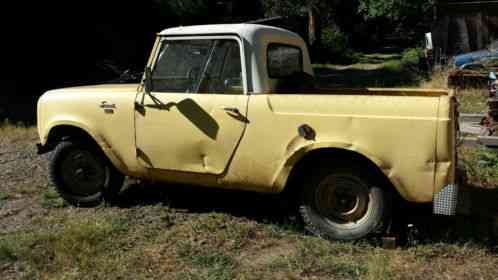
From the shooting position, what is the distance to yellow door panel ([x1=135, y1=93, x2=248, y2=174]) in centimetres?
461

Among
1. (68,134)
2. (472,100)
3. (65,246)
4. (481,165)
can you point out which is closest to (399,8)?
(472,100)

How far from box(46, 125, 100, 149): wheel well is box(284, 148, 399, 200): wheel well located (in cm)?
219

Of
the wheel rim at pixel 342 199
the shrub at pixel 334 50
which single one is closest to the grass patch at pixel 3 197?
the wheel rim at pixel 342 199

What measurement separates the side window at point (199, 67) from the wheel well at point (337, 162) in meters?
0.83

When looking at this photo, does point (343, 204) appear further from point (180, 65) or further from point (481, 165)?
→ point (481, 165)

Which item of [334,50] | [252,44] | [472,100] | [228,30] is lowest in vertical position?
[334,50]

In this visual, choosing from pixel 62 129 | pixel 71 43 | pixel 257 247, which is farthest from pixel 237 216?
pixel 71 43

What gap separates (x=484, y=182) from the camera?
587 cm

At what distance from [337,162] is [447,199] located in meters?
0.89

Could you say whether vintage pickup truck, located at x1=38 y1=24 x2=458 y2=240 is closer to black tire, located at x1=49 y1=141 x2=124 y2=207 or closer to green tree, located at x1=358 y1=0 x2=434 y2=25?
black tire, located at x1=49 y1=141 x2=124 y2=207

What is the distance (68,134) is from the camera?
18.4 feet

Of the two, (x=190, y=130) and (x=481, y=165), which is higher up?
(x=190, y=130)

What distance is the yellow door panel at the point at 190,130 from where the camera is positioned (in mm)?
4613

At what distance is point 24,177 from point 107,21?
9.83 meters
